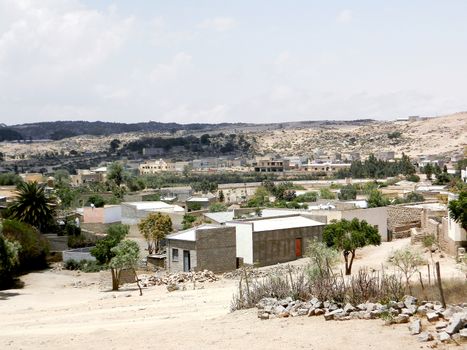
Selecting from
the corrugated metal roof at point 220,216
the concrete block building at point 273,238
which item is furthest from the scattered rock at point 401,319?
the corrugated metal roof at point 220,216

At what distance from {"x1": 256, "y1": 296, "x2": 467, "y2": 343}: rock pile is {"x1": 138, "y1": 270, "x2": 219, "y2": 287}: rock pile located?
48.8 ft

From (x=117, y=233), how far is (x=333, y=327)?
120 ft

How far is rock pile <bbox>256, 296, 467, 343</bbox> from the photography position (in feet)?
51.2

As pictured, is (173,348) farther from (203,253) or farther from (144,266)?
(144,266)

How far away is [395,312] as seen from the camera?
1758 cm

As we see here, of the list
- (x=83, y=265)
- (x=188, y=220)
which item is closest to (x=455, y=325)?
(x=83, y=265)

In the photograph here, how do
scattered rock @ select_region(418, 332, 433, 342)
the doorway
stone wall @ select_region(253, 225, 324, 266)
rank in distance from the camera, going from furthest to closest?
1. stone wall @ select_region(253, 225, 324, 266)
2. the doorway
3. scattered rock @ select_region(418, 332, 433, 342)

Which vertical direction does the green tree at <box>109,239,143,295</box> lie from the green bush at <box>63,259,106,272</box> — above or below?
above

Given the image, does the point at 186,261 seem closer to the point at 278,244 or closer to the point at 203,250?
the point at 203,250

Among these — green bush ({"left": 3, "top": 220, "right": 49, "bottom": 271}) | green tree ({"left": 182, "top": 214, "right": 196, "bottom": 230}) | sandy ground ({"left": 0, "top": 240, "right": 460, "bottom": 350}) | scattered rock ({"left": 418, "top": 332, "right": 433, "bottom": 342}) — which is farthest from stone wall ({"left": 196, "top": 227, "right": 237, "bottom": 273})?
scattered rock ({"left": 418, "top": 332, "right": 433, "bottom": 342})

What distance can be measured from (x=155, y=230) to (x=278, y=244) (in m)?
12.6

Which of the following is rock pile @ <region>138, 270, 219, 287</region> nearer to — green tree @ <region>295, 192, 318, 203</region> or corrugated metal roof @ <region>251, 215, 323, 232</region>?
corrugated metal roof @ <region>251, 215, 323, 232</region>

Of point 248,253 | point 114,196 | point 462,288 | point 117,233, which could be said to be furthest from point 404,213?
point 114,196

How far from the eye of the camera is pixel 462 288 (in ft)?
70.7
